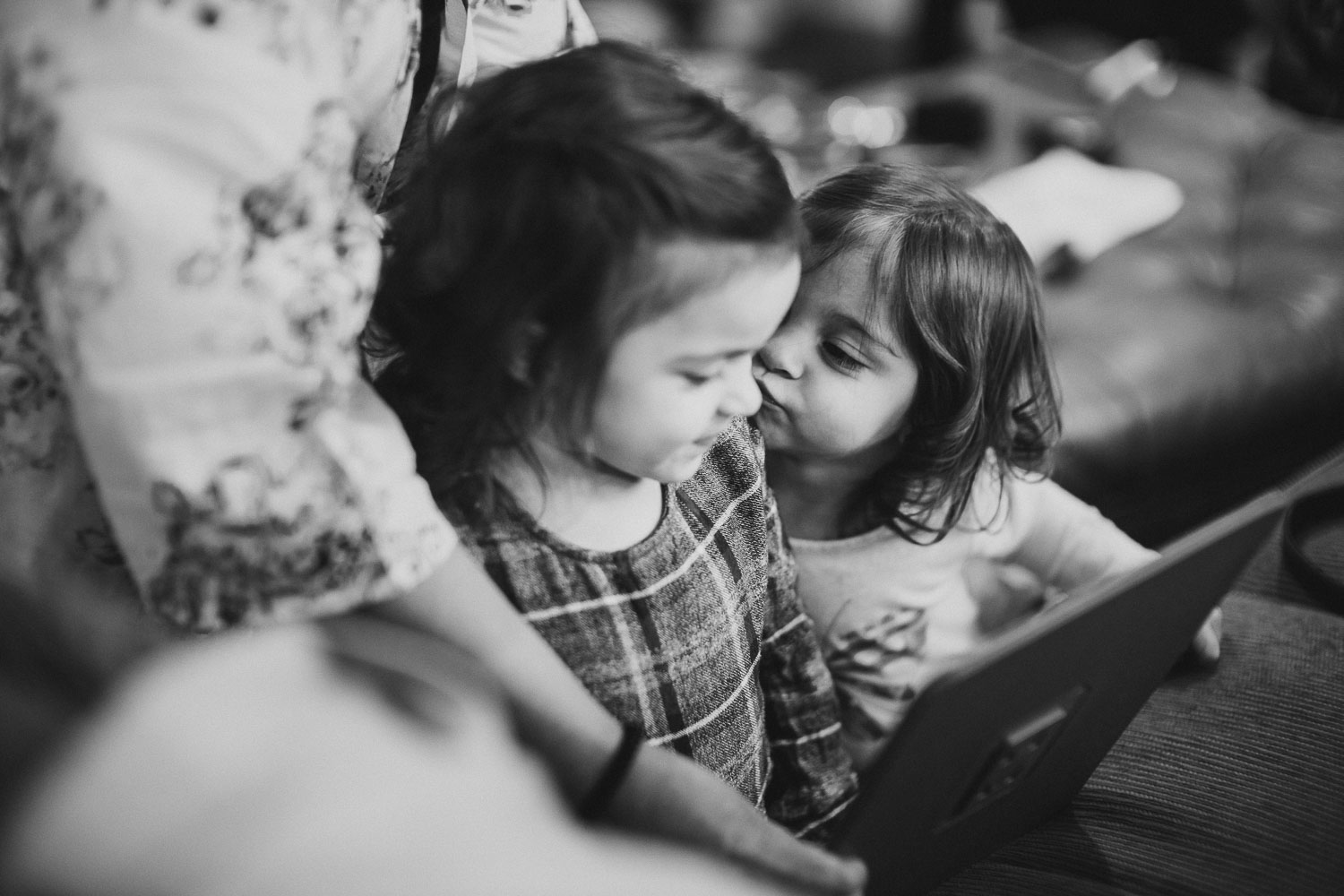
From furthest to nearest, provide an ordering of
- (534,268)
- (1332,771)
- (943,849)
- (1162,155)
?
1. (1162,155)
2. (1332,771)
3. (943,849)
4. (534,268)

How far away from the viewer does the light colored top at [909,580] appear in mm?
910

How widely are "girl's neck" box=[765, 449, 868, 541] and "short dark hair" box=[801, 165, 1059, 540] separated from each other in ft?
0.05

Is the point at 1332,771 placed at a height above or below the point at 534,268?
below

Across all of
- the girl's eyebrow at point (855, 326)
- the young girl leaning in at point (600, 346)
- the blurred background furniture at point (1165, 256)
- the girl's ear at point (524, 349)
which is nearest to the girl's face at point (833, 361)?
the girl's eyebrow at point (855, 326)

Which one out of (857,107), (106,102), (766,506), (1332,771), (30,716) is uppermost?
(106,102)

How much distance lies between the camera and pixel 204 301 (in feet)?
1.50

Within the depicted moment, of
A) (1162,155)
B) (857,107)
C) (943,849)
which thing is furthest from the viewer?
(857,107)

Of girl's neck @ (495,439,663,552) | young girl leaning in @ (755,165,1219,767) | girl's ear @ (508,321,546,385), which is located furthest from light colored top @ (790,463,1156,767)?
girl's ear @ (508,321,546,385)

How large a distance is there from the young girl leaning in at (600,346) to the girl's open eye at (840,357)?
0.14 metres

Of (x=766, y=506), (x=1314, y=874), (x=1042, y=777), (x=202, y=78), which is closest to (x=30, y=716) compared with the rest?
(x=202, y=78)

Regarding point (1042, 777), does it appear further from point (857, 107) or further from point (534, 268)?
point (857, 107)

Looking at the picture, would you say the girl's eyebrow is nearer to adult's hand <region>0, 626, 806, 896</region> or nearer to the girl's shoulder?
the girl's shoulder

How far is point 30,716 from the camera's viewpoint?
393 mm

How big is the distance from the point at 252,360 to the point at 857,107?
196 cm
